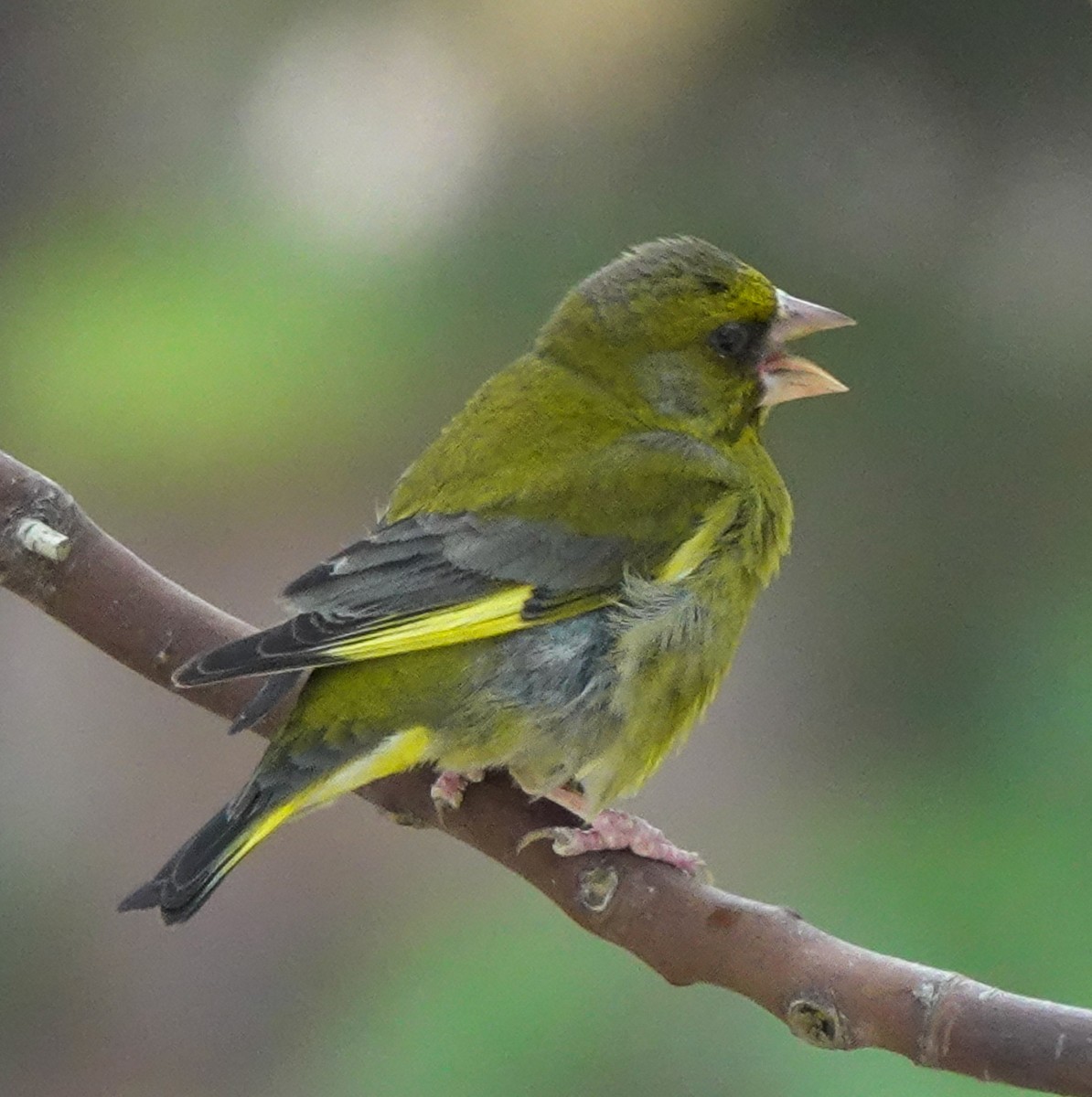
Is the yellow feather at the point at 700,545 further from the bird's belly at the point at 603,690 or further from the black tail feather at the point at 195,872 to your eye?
the black tail feather at the point at 195,872

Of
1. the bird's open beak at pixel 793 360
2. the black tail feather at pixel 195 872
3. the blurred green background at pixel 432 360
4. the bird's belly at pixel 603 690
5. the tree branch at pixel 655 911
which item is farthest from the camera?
the blurred green background at pixel 432 360

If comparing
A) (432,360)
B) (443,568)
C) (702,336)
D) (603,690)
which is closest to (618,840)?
(603,690)

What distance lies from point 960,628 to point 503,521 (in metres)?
1.30

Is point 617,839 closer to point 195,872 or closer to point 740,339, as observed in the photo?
point 195,872

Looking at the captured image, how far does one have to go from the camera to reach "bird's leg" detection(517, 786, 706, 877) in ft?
4.33

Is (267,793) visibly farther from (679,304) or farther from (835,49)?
(835,49)

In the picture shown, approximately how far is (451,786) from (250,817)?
23 centimetres

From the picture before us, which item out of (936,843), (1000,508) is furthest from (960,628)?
(936,843)

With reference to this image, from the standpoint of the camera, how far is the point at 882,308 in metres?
2.85

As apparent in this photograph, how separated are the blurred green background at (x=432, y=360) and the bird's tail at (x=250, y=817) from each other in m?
1.11

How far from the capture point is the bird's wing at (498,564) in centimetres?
139

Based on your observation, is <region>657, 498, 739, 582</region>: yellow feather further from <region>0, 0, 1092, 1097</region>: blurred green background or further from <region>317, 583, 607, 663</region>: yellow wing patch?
<region>0, 0, 1092, 1097</region>: blurred green background

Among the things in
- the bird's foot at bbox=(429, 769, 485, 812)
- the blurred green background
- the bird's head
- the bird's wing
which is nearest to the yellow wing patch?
the bird's wing

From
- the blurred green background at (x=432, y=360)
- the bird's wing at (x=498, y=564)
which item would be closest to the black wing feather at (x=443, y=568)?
the bird's wing at (x=498, y=564)
